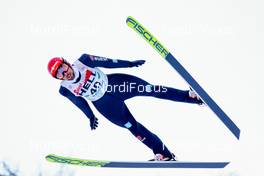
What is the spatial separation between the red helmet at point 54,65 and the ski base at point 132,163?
744 mm

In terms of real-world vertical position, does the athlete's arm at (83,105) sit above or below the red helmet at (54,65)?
below

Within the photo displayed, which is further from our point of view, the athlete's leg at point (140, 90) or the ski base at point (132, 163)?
the athlete's leg at point (140, 90)

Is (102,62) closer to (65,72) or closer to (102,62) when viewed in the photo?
(102,62)

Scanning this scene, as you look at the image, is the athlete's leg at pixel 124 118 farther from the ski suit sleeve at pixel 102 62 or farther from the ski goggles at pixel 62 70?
the ski goggles at pixel 62 70

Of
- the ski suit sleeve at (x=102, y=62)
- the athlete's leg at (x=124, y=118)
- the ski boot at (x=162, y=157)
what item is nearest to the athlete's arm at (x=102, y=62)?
the ski suit sleeve at (x=102, y=62)

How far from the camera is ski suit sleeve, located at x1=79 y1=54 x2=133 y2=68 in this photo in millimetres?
3797

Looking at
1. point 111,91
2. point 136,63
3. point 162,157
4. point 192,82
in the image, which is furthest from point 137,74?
point 162,157

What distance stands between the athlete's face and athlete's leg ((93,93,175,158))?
336 mm

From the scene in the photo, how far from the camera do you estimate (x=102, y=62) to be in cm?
380

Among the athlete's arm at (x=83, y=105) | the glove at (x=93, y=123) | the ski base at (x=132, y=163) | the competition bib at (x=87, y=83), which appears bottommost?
the ski base at (x=132, y=163)

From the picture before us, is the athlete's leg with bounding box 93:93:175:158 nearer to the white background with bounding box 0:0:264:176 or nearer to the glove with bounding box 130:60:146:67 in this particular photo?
the white background with bounding box 0:0:264:176

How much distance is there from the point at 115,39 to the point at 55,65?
2.09 ft

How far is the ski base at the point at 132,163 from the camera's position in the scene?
3615 mm

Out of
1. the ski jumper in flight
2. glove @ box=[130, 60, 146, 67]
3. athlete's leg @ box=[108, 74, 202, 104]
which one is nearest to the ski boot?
the ski jumper in flight
